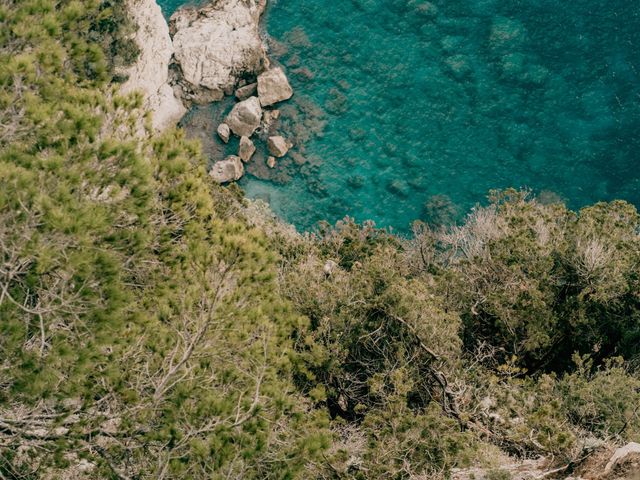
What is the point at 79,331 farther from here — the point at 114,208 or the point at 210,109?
the point at 210,109

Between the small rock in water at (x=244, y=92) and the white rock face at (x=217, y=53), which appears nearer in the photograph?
the white rock face at (x=217, y=53)

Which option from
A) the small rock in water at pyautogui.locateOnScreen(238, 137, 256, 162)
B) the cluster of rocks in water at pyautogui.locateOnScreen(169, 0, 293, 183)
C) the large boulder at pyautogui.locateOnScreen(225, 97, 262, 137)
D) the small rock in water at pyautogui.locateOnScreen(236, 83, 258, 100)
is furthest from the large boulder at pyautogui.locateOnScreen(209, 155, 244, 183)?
the small rock in water at pyautogui.locateOnScreen(236, 83, 258, 100)

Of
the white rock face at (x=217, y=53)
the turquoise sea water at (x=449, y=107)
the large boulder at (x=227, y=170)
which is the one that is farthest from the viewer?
the white rock face at (x=217, y=53)

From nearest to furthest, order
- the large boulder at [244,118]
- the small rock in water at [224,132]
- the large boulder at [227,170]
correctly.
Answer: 1. the large boulder at [227,170]
2. the large boulder at [244,118]
3. the small rock in water at [224,132]

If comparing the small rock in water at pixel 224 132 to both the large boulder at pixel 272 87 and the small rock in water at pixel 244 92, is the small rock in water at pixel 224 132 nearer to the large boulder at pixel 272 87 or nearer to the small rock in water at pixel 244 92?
the small rock in water at pixel 244 92

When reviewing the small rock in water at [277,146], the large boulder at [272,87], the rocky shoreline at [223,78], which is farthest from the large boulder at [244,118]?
the small rock in water at [277,146]

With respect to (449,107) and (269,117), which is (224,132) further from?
(449,107)

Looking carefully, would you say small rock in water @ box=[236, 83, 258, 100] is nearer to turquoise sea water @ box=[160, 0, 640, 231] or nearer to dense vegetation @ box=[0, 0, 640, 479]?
turquoise sea water @ box=[160, 0, 640, 231]

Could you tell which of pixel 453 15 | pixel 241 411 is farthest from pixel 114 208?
pixel 453 15

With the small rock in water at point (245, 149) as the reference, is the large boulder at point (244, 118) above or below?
above
